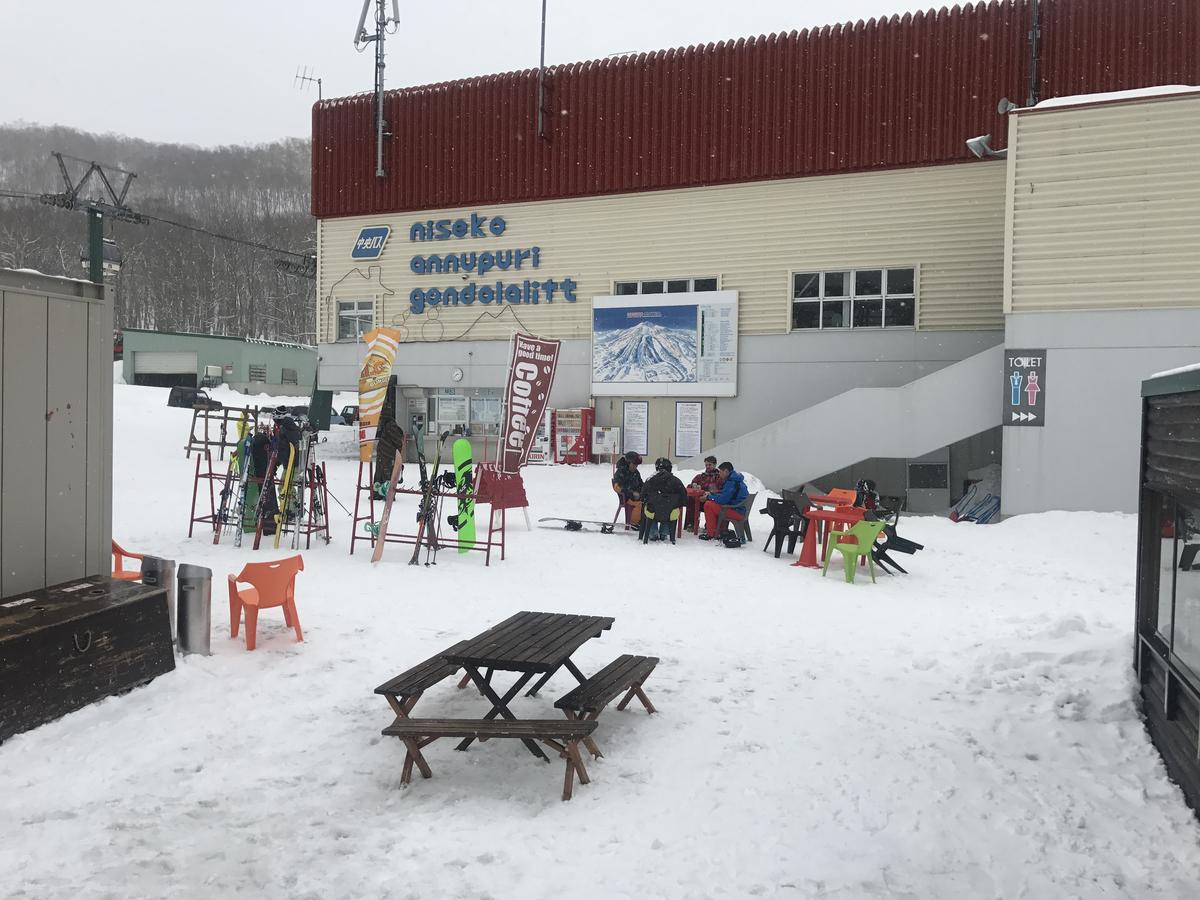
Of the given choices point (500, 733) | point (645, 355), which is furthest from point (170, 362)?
point (500, 733)

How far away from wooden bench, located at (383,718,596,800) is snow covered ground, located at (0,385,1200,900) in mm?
127

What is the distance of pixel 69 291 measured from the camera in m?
5.92

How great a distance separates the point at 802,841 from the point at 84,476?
509 cm

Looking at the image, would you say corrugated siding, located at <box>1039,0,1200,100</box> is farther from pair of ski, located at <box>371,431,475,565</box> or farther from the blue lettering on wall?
pair of ski, located at <box>371,431,475,565</box>

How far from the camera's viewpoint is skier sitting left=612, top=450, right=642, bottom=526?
523 inches

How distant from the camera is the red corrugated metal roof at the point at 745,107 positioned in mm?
17766

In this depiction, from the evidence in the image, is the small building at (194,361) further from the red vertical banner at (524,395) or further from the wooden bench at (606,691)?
the wooden bench at (606,691)

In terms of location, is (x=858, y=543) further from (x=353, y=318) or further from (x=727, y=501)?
(x=353, y=318)

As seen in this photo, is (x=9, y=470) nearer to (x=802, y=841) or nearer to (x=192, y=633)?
(x=192, y=633)

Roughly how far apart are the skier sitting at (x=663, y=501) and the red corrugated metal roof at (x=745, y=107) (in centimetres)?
1001

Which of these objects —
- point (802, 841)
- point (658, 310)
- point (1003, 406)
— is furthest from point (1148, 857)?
point (658, 310)

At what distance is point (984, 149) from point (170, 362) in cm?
4201

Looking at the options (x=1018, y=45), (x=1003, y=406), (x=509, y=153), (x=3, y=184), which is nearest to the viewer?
(x=1003, y=406)

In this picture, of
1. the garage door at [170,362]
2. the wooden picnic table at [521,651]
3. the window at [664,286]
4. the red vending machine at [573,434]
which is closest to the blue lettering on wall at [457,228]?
the window at [664,286]
